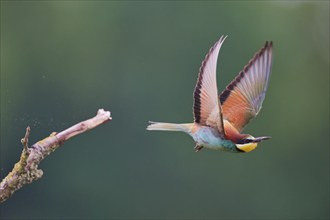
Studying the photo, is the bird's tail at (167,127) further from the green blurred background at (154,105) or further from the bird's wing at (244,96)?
the green blurred background at (154,105)

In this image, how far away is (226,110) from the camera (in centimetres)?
395

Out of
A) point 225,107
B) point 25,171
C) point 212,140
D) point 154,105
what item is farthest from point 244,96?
point 154,105

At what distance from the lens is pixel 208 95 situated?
3.59 meters

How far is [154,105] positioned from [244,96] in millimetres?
11751

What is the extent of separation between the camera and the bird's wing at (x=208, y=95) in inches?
139

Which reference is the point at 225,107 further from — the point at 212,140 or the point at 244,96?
the point at 212,140

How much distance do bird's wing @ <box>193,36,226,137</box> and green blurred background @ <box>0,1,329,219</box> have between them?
9494mm

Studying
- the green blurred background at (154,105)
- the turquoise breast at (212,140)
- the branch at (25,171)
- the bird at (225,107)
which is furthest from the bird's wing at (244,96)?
the green blurred background at (154,105)

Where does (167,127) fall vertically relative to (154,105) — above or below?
below

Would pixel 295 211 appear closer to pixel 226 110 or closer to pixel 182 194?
pixel 182 194

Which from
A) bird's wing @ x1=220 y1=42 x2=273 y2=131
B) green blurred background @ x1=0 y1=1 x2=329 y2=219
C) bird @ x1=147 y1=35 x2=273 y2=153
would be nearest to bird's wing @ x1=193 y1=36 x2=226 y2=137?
bird @ x1=147 y1=35 x2=273 y2=153

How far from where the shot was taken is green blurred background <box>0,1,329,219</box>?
15.3 meters

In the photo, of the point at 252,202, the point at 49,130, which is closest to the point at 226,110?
the point at 49,130

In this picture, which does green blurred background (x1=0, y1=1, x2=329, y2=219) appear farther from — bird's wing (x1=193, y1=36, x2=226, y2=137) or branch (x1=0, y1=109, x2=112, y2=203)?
branch (x1=0, y1=109, x2=112, y2=203)
